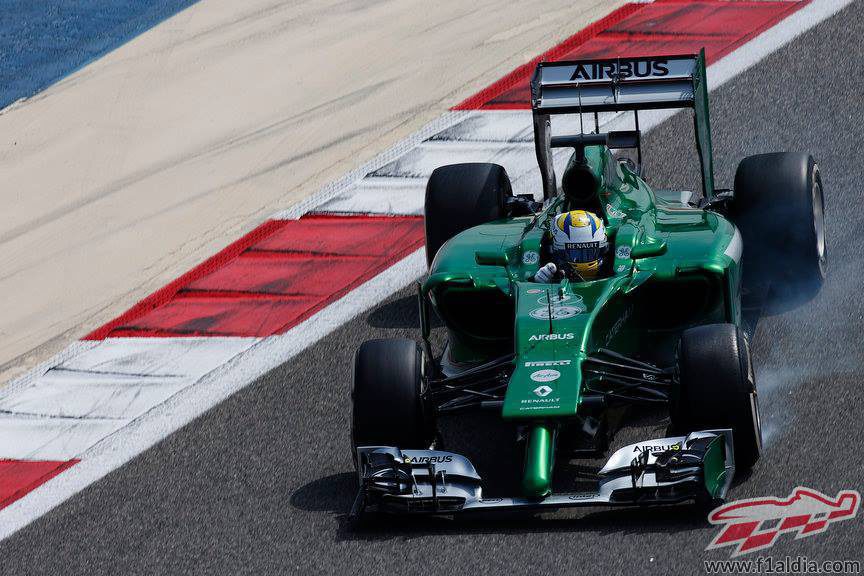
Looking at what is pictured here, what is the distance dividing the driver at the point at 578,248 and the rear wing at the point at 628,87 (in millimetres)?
1452

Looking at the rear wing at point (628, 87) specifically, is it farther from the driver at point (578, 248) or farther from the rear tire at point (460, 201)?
the driver at point (578, 248)

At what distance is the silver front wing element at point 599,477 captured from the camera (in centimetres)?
870

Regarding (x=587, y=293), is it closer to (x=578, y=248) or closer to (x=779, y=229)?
(x=578, y=248)

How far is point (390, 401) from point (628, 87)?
343 cm

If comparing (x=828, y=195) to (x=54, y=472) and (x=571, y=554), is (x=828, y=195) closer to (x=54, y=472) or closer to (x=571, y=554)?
(x=571, y=554)

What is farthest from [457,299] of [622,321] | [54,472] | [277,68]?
[277,68]

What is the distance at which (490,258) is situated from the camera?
10391 millimetres

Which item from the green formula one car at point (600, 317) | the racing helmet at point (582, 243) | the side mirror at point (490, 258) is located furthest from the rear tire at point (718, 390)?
the side mirror at point (490, 258)

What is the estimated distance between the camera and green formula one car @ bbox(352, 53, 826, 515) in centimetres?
890

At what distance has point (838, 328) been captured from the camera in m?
11.1

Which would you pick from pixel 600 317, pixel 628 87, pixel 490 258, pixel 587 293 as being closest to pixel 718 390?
pixel 600 317

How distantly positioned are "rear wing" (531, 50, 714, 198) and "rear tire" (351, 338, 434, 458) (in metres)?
2.80

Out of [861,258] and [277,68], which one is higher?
[277,68]

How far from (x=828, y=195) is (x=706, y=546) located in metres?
5.20
